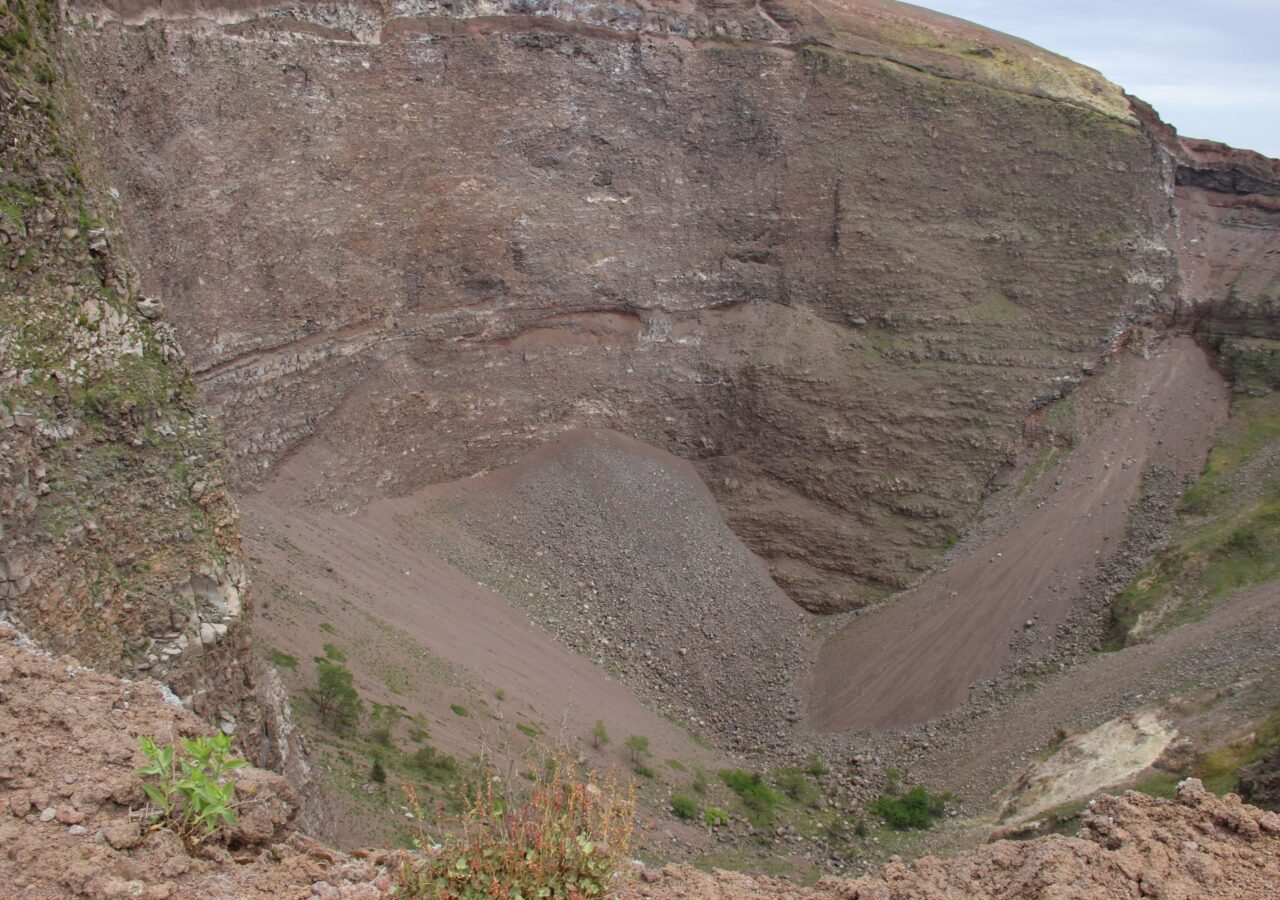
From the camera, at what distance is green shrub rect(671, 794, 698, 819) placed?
76.1ft

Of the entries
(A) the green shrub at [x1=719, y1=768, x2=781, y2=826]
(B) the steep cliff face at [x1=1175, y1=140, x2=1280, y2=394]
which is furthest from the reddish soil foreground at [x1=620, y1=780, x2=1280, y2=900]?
(B) the steep cliff face at [x1=1175, y1=140, x2=1280, y2=394]

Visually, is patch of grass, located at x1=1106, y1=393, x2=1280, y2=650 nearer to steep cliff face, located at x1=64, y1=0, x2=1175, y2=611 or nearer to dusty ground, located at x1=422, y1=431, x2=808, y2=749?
steep cliff face, located at x1=64, y1=0, x2=1175, y2=611

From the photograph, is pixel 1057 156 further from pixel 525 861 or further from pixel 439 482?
pixel 525 861

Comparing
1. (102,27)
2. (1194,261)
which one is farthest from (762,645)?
(102,27)

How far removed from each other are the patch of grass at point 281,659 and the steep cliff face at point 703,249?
339 inches

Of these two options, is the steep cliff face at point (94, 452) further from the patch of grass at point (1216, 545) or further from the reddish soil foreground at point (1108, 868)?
the patch of grass at point (1216, 545)

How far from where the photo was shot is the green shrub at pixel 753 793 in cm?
2398

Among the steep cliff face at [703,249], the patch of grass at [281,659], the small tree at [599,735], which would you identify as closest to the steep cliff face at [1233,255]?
the steep cliff face at [703,249]

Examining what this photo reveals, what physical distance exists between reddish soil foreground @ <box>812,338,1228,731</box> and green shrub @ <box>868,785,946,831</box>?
3354 mm

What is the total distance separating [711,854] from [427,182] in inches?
822

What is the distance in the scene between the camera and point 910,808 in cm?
2348

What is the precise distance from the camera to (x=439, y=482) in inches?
1240

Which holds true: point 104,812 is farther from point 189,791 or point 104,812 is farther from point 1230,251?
point 1230,251

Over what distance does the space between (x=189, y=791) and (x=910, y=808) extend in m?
19.2
